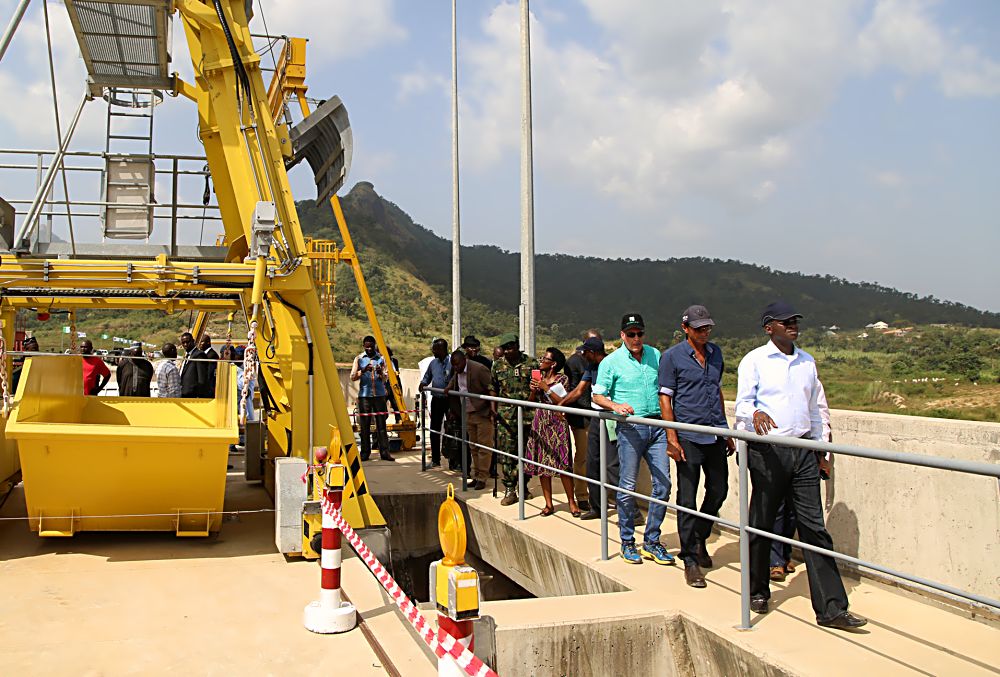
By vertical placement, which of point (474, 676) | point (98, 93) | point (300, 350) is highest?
point (98, 93)

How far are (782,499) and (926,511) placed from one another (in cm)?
103

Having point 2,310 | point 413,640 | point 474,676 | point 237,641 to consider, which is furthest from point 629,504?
point 2,310

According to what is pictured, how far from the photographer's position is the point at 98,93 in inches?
333

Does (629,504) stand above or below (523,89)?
below

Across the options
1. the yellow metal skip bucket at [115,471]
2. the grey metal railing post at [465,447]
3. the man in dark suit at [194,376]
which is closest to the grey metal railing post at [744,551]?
the yellow metal skip bucket at [115,471]

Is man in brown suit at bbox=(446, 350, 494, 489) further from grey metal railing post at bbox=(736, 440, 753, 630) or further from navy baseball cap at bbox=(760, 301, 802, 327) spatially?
grey metal railing post at bbox=(736, 440, 753, 630)

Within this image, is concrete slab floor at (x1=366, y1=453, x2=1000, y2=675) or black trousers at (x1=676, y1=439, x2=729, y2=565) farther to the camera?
black trousers at (x1=676, y1=439, x2=729, y2=565)

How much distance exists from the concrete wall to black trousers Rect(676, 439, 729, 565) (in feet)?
2.96

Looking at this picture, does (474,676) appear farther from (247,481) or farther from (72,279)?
(247,481)

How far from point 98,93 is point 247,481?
5.16m

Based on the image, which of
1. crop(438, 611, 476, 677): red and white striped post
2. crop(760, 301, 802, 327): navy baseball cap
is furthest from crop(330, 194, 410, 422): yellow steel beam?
crop(438, 611, 476, 677): red and white striped post

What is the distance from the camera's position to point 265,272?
7121 mm

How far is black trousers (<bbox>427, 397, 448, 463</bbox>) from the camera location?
11961mm

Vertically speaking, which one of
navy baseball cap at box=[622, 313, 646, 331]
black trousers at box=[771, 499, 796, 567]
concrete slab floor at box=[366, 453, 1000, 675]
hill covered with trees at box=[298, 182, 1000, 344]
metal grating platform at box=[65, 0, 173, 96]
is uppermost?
hill covered with trees at box=[298, 182, 1000, 344]
